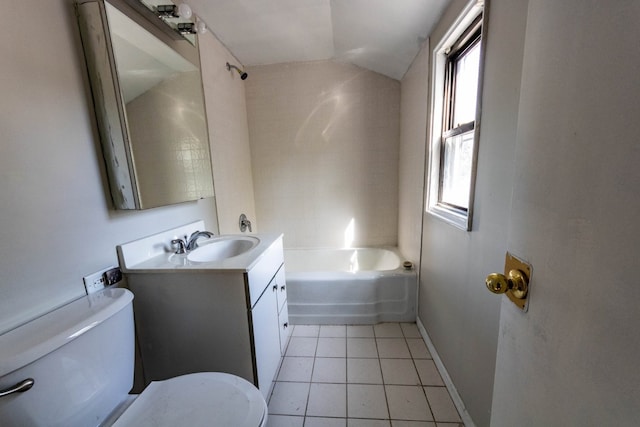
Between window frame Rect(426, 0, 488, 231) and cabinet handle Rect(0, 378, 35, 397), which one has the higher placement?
window frame Rect(426, 0, 488, 231)

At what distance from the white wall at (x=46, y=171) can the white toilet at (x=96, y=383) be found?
12 centimetres

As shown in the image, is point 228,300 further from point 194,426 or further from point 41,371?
point 41,371

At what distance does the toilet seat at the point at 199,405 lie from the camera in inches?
30.0

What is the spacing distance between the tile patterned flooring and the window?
1000 mm

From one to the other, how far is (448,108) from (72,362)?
6.73 ft

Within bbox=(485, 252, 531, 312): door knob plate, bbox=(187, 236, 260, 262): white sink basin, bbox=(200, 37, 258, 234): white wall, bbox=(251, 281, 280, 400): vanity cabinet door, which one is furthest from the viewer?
bbox=(200, 37, 258, 234): white wall

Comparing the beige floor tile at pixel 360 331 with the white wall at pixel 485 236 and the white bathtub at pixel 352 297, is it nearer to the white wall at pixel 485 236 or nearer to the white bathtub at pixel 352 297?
the white bathtub at pixel 352 297

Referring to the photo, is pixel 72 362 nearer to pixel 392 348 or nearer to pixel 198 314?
pixel 198 314

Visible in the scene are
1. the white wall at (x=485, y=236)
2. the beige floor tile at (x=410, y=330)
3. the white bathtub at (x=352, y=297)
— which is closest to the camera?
the white wall at (x=485, y=236)

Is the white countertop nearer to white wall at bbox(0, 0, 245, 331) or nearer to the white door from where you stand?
white wall at bbox(0, 0, 245, 331)

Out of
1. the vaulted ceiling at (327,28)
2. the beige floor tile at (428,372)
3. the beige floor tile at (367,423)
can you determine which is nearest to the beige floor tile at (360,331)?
the beige floor tile at (428,372)

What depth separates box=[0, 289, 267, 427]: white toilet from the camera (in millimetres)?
616

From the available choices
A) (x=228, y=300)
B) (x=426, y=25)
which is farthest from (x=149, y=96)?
(x=426, y=25)

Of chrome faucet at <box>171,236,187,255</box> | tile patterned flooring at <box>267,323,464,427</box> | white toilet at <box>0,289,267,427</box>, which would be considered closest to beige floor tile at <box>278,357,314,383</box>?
tile patterned flooring at <box>267,323,464,427</box>
